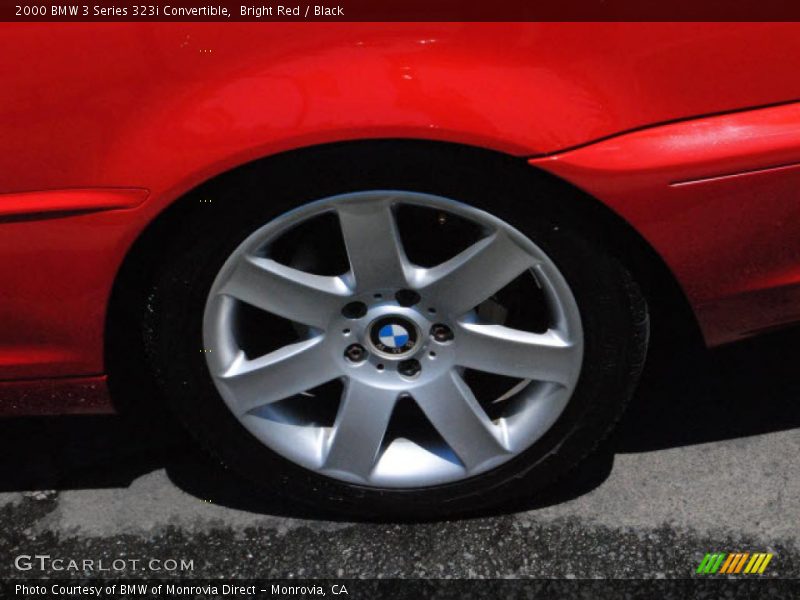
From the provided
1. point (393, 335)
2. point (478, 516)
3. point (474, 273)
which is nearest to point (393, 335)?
point (393, 335)

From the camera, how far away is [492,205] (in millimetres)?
1646

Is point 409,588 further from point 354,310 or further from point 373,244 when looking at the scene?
point 373,244

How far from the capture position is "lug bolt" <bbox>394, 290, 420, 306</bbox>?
70.1 inches

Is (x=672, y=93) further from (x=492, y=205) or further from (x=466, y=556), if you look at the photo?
(x=466, y=556)

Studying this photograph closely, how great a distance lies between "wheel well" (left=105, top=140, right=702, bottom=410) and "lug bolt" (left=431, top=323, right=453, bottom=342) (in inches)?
11.2

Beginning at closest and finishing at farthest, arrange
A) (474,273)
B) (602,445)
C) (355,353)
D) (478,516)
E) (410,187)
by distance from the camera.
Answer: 1. (410,187)
2. (474,273)
3. (355,353)
4. (478,516)
5. (602,445)

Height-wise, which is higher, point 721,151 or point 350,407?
point 721,151

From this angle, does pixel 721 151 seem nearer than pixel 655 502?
Yes

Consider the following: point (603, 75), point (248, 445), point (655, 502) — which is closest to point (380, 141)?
point (603, 75)

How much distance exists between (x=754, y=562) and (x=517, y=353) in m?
0.58

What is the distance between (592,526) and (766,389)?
609 mm

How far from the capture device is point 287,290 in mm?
1777

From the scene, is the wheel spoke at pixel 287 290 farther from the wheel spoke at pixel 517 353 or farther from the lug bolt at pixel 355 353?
the wheel spoke at pixel 517 353
